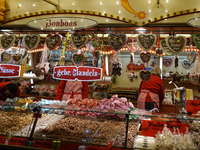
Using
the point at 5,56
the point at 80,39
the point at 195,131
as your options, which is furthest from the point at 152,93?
the point at 5,56

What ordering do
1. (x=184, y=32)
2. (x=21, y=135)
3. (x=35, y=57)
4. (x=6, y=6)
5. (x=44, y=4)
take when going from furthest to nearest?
(x=35, y=57) < (x=6, y=6) < (x=44, y=4) < (x=184, y=32) < (x=21, y=135)

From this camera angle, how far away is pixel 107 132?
2.10 meters

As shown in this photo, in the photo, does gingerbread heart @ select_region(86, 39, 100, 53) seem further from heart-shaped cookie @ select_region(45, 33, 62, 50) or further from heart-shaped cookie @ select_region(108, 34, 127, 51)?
heart-shaped cookie @ select_region(45, 33, 62, 50)

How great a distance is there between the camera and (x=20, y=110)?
246 centimetres

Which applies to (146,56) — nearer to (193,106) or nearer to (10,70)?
(193,106)

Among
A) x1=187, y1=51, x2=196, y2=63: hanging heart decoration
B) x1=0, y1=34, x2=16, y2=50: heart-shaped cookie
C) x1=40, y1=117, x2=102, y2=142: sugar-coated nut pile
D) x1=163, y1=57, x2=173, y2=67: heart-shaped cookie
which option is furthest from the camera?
x1=163, y1=57, x2=173, y2=67: heart-shaped cookie

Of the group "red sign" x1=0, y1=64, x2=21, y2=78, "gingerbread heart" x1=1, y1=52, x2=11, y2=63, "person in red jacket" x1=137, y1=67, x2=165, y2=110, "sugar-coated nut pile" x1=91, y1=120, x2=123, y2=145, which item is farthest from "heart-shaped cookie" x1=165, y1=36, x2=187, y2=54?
"gingerbread heart" x1=1, y1=52, x2=11, y2=63

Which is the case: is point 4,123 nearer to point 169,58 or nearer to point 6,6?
point 6,6

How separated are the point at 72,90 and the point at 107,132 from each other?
206 centimetres

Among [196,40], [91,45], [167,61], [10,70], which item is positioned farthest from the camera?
[167,61]

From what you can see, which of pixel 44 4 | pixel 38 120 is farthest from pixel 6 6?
pixel 38 120

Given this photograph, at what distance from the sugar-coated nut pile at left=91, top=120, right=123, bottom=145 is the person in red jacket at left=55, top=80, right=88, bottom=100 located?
176 cm

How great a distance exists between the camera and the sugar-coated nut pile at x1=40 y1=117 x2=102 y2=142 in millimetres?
1986

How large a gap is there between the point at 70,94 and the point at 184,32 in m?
2.71
